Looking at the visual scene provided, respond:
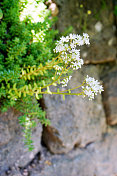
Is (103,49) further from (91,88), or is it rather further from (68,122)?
(91,88)

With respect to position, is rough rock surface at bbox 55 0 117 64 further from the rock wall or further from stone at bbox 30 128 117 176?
stone at bbox 30 128 117 176

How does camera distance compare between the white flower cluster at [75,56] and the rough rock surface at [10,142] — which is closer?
the white flower cluster at [75,56]

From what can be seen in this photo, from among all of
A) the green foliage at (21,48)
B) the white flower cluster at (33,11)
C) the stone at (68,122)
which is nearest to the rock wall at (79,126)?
the stone at (68,122)

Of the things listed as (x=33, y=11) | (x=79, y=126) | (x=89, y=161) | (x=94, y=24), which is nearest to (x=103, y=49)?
(x=94, y=24)

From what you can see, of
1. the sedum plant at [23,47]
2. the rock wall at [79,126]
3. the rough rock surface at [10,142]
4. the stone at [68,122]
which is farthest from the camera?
the stone at [68,122]

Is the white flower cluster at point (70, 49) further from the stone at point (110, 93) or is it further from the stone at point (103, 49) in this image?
the stone at point (110, 93)

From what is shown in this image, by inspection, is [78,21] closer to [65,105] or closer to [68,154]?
[65,105]

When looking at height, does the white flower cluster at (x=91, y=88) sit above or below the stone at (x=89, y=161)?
above
